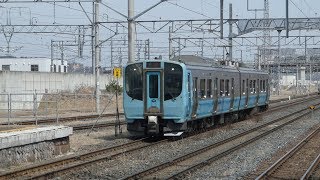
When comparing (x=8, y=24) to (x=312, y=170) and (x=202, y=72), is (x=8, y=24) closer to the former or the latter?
(x=202, y=72)

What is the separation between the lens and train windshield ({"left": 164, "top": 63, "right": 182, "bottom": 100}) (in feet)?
63.3

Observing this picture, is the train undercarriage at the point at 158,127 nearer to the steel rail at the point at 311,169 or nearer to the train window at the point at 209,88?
the train window at the point at 209,88

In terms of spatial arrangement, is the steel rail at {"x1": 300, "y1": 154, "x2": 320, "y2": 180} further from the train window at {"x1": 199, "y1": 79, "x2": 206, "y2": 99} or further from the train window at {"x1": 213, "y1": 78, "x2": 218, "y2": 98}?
the train window at {"x1": 213, "y1": 78, "x2": 218, "y2": 98}

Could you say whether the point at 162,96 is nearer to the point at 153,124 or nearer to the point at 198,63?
the point at 153,124

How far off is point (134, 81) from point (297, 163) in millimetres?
6750

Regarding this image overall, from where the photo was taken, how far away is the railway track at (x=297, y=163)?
1262cm

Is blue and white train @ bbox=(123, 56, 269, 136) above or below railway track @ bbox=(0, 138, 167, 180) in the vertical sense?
above

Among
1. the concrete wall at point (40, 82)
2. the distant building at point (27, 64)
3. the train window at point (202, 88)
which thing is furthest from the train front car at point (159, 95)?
the distant building at point (27, 64)

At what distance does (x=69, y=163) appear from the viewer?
14.4 metres

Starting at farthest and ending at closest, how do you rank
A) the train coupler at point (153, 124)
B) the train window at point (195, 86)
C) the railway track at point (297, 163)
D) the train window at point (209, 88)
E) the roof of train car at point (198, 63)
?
1. the train window at point (209, 88)
2. the train window at point (195, 86)
3. the roof of train car at point (198, 63)
4. the train coupler at point (153, 124)
5. the railway track at point (297, 163)

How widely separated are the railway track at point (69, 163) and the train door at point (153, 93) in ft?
3.79

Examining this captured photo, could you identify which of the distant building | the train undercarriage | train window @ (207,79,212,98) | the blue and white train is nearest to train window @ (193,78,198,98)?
the blue and white train

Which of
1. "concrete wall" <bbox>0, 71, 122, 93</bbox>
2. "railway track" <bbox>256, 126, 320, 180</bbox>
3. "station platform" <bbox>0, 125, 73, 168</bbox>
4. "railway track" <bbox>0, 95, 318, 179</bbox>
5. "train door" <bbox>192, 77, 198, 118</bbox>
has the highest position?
"concrete wall" <bbox>0, 71, 122, 93</bbox>

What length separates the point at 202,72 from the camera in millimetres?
21672
